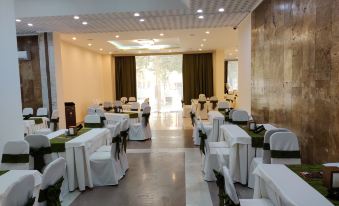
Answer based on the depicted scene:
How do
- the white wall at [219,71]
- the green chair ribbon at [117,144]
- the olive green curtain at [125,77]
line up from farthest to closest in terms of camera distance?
the olive green curtain at [125,77] < the white wall at [219,71] < the green chair ribbon at [117,144]

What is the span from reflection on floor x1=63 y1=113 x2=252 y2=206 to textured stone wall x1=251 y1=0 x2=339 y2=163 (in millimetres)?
1304

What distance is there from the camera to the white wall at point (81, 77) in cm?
894

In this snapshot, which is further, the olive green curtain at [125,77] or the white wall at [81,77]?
the olive green curtain at [125,77]

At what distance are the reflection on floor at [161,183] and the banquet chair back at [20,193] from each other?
1.76 m

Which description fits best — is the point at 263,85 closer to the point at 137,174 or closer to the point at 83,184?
the point at 137,174

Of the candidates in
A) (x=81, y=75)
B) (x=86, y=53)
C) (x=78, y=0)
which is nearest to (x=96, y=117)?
(x=78, y=0)

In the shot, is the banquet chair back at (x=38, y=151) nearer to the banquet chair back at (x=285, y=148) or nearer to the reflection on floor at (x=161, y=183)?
the reflection on floor at (x=161, y=183)

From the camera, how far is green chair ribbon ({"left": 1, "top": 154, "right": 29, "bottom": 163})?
3431mm

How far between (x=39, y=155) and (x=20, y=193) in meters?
1.87

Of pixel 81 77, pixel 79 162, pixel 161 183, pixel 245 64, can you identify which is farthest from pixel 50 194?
pixel 81 77

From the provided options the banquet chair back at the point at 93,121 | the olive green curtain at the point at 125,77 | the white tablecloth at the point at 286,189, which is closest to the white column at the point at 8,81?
the banquet chair back at the point at 93,121

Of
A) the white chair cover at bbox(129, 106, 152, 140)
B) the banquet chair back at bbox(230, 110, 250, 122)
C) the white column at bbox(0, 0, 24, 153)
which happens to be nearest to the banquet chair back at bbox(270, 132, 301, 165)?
the banquet chair back at bbox(230, 110, 250, 122)

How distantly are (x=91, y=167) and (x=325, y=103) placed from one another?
3.43 metres

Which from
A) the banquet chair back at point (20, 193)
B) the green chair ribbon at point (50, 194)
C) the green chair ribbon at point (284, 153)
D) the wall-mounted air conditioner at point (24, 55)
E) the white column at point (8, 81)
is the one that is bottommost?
the green chair ribbon at point (50, 194)
